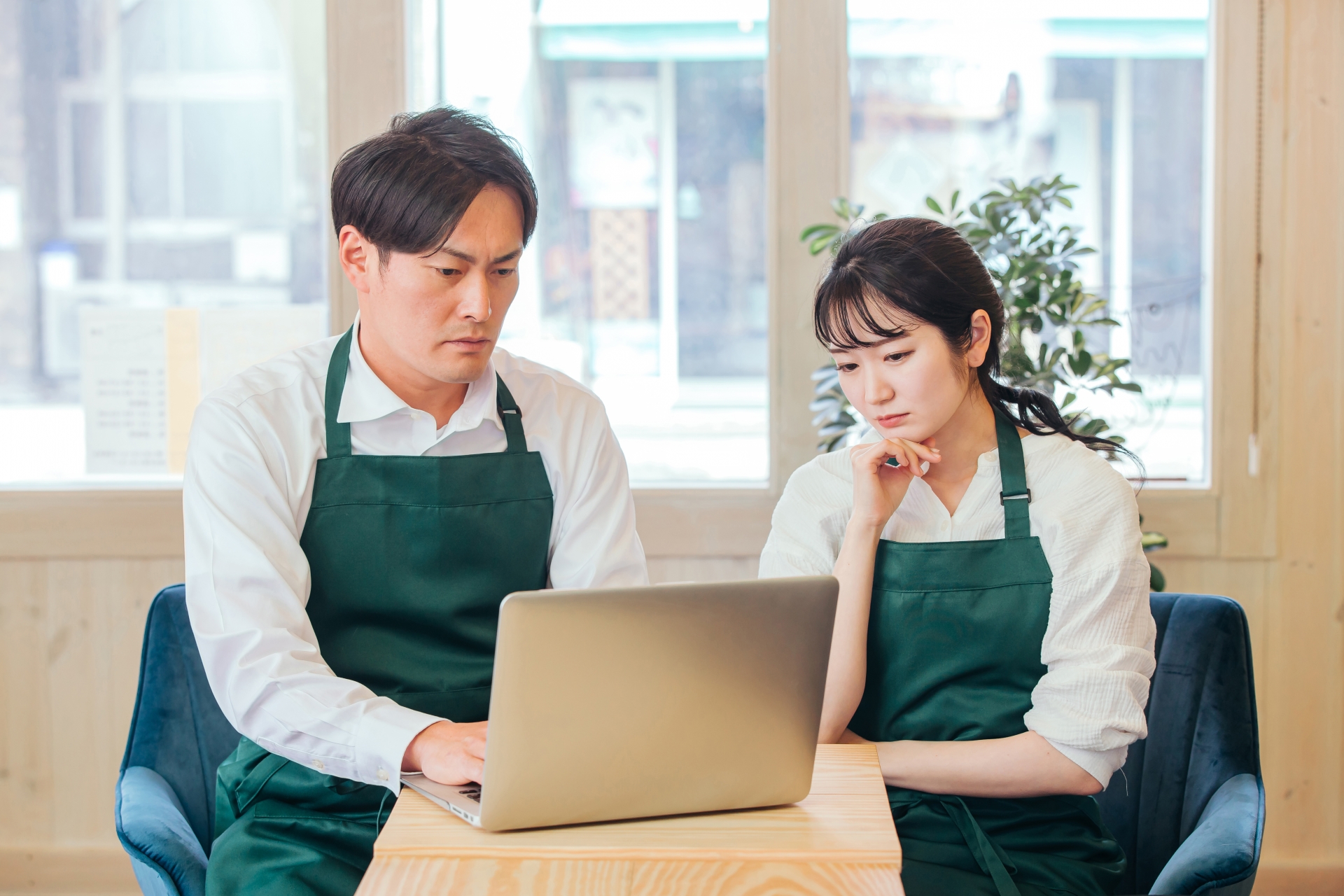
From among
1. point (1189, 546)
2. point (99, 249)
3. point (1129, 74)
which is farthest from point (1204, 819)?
point (99, 249)

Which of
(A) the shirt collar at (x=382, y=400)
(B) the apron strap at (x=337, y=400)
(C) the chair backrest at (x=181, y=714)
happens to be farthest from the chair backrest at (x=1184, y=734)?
(C) the chair backrest at (x=181, y=714)

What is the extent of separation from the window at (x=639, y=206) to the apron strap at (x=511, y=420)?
91 cm

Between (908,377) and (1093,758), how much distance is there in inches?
19.5

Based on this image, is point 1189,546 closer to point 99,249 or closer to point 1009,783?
point 1009,783

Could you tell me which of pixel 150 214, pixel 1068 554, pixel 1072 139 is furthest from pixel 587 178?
pixel 1068 554

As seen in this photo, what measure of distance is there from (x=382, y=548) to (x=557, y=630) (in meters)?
0.63

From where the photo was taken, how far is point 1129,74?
2.46 meters

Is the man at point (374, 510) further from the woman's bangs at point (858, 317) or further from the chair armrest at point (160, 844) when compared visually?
the woman's bangs at point (858, 317)

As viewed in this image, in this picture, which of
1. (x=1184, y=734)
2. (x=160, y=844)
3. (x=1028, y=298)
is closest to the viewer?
(x=160, y=844)

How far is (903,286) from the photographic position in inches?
54.2

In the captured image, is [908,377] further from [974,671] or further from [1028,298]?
[1028,298]

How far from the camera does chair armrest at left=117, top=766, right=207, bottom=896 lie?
1395 millimetres

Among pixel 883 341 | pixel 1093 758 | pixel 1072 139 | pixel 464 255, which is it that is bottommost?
pixel 1093 758

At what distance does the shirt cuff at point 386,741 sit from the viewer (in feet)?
3.89
